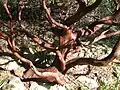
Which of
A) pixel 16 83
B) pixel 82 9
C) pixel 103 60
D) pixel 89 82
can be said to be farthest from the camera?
pixel 89 82

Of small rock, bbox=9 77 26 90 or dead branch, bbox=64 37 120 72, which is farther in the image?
small rock, bbox=9 77 26 90

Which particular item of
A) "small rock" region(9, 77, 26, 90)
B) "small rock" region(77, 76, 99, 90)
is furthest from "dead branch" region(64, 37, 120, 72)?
"small rock" region(9, 77, 26, 90)

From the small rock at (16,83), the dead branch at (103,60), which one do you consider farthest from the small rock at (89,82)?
the small rock at (16,83)

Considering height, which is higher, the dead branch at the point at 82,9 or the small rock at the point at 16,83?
the dead branch at the point at 82,9

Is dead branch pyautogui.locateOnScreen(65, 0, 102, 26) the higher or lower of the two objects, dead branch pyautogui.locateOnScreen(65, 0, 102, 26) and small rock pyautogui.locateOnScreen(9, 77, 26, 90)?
the higher

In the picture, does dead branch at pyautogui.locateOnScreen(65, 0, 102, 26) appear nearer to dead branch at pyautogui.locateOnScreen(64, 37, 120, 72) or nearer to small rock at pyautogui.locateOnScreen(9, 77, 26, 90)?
dead branch at pyautogui.locateOnScreen(64, 37, 120, 72)

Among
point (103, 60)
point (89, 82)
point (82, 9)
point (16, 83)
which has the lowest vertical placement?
point (89, 82)

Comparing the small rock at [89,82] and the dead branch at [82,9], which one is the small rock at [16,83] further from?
the dead branch at [82,9]

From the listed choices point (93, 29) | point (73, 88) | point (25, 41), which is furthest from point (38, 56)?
point (93, 29)

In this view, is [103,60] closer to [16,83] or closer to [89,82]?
[89,82]

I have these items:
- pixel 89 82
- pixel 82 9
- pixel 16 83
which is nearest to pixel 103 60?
pixel 82 9

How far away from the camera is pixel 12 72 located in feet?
14.3

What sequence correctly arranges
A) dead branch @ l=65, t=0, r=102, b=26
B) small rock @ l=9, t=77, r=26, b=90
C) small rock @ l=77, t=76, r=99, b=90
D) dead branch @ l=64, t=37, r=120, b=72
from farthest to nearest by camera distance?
small rock @ l=77, t=76, r=99, b=90 → small rock @ l=9, t=77, r=26, b=90 → dead branch @ l=65, t=0, r=102, b=26 → dead branch @ l=64, t=37, r=120, b=72

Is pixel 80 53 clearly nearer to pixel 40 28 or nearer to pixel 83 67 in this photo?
pixel 83 67
